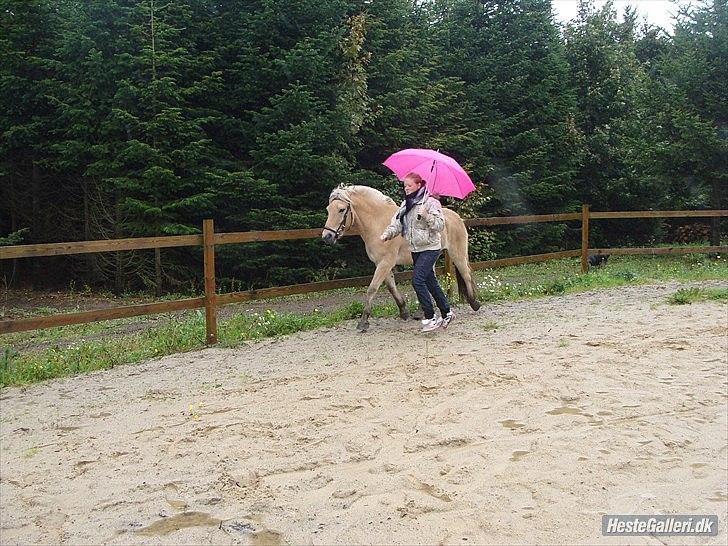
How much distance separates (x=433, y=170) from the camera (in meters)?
7.48

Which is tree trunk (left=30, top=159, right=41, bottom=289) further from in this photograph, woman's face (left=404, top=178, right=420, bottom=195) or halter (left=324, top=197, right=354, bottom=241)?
woman's face (left=404, top=178, right=420, bottom=195)

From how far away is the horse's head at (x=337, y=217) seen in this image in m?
7.66

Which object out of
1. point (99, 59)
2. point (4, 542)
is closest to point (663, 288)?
point (4, 542)

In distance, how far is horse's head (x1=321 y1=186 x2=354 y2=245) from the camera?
7660 mm

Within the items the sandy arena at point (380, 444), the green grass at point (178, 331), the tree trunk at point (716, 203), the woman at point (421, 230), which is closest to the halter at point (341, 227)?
the woman at point (421, 230)

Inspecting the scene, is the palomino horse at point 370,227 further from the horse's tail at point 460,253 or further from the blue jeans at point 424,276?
the blue jeans at point 424,276

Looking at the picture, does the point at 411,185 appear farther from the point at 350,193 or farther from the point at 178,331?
the point at 178,331

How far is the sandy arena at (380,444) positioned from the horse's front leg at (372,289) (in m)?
1.04

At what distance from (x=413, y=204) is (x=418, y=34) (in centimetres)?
1065

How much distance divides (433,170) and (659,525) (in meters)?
4.99

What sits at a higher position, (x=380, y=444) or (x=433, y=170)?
(x=433, y=170)

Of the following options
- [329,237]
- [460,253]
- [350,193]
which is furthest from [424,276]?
[460,253]

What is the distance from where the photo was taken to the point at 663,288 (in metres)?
10.1

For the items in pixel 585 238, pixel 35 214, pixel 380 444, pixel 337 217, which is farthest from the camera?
pixel 35 214
